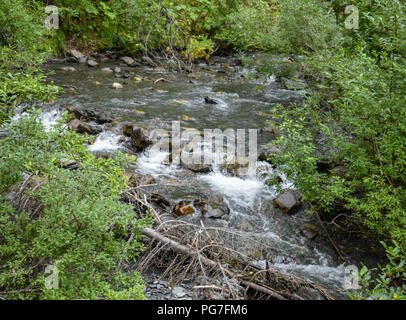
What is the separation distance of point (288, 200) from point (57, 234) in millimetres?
4124

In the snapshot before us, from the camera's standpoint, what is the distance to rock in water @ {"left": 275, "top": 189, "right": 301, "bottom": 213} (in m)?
5.71

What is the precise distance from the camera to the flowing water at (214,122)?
15.7 ft

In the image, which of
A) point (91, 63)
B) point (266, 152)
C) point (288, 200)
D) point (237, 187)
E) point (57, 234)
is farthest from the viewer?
point (91, 63)

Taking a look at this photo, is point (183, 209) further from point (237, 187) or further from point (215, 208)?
point (237, 187)

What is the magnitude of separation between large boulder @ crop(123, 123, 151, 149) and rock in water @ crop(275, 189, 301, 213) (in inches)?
136

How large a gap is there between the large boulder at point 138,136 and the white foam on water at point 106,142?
32 centimetres

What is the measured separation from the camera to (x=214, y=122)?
9547mm

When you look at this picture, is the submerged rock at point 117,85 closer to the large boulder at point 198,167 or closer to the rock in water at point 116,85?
the rock in water at point 116,85

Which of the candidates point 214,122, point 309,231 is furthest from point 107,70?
point 309,231

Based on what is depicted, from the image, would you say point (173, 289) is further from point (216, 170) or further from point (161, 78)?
point (161, 78)

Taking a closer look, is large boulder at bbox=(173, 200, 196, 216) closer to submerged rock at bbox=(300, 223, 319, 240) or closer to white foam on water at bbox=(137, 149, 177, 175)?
white foam on water at bbox=(137, 149, 177, 175)

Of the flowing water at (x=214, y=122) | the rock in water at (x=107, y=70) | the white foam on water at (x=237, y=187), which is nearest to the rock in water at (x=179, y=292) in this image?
the flowing water at (x=214, y=122)

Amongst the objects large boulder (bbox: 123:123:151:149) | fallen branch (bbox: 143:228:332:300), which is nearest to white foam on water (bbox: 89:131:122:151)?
large boulder (bbox: 123:123:151:149)
